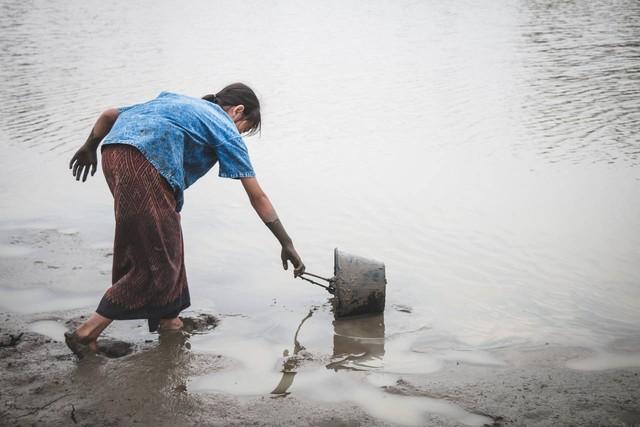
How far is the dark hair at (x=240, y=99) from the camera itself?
3.19 metres

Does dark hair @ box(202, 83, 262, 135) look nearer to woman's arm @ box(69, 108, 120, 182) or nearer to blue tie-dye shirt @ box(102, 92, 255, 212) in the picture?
blue tie-dye shirt @ box(102, 92, 255, 212)

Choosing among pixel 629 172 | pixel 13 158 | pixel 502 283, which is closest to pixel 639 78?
pixel 629 172

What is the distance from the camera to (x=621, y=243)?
16.6ft

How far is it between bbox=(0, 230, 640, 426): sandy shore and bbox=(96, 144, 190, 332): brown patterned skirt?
31cm

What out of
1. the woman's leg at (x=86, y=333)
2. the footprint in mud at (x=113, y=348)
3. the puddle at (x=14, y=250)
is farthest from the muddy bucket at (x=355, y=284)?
the puddle at (x=14, y=250)

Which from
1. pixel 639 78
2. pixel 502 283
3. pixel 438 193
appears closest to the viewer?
pixel 502 283

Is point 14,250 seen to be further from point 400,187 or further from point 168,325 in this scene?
point 400,187

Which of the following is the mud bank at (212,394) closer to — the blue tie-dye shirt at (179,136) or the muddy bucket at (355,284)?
the muddy bucket at (355,284)

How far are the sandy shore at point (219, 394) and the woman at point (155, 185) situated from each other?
9.1 inches

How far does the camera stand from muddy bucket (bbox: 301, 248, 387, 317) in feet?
12.1

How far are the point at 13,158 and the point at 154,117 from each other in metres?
5.16

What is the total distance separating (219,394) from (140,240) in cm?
80

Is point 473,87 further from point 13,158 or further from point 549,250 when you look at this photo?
point 13,158

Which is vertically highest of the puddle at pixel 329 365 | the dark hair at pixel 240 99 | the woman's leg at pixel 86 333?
the dark hair at pixel 240 99
